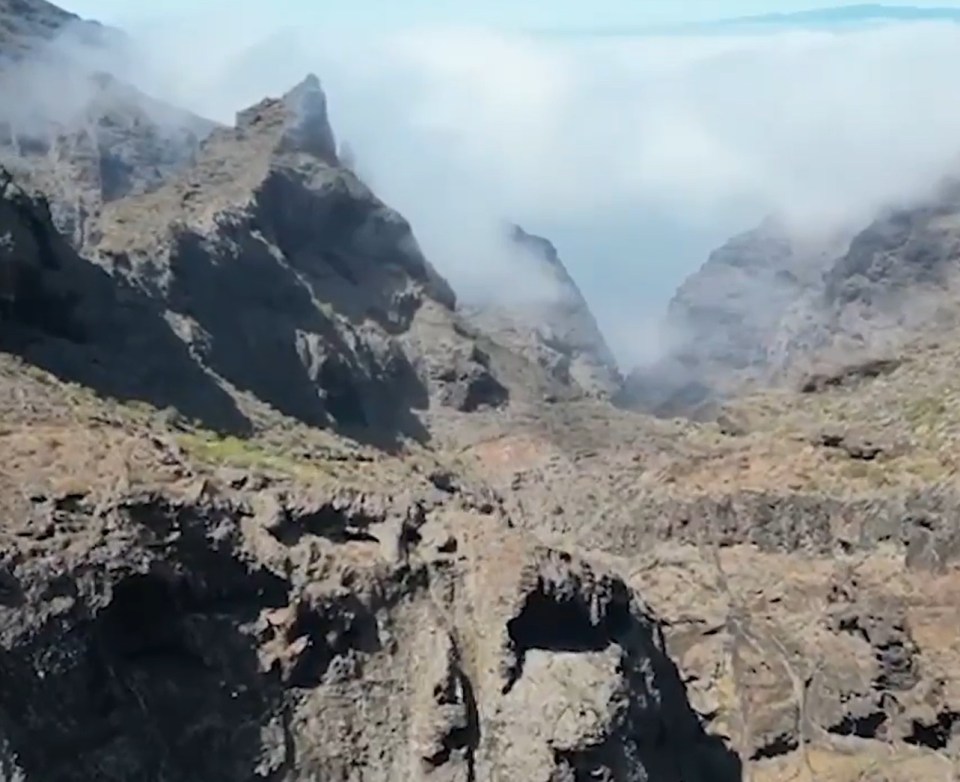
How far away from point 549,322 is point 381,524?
6235cm

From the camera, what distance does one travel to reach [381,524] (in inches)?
1181

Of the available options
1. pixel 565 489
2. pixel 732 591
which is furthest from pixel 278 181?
pixel 732 591

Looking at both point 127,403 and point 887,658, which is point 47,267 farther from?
point 887,658

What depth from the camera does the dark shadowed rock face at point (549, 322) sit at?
8300 centimetres

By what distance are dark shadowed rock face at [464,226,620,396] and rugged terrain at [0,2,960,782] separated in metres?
10.8

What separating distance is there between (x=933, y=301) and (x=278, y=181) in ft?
107

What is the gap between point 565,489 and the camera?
52.1 m

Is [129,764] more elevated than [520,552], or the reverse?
[520,552]

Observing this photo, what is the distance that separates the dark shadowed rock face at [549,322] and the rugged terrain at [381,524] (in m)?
10.8

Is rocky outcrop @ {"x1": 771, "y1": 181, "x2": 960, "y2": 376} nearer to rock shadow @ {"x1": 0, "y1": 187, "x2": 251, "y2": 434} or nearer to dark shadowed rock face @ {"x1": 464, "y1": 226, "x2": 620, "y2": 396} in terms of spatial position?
dark shadowed rock face @ {"x1": 464, "y1": 226, "x2": 620, "y2": 396}

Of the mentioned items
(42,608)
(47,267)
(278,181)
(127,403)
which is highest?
(278,181)

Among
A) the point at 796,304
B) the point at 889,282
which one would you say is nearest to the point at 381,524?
the point at 889,282

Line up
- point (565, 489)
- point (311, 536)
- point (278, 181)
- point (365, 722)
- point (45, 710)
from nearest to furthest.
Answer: point (45, 710) → point (365, 722) → point (311, 536) → point (565, 489) → point (278, 181)

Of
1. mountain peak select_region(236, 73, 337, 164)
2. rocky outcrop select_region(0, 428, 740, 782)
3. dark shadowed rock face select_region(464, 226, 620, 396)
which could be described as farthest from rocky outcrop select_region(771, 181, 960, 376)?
rocky outcrop select_region(0, 428, 740, 782)
